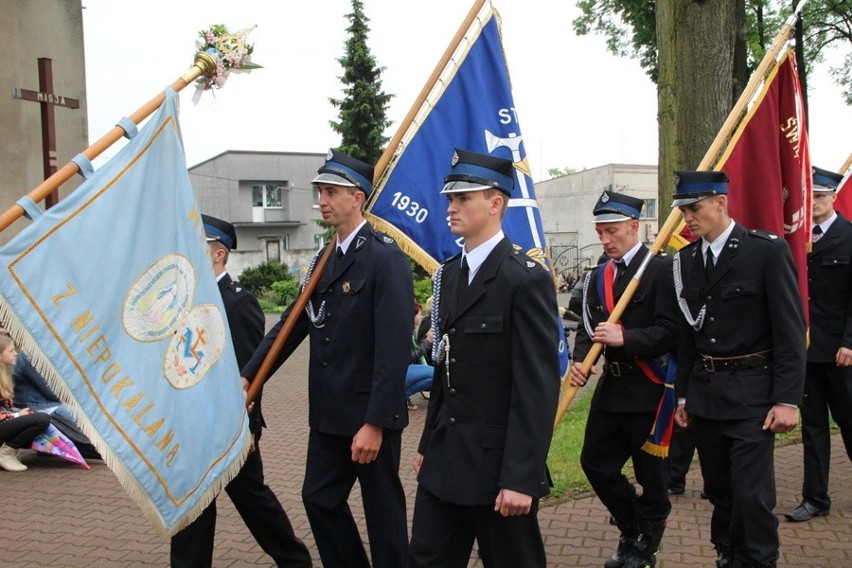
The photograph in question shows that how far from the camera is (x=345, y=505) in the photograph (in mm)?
4242

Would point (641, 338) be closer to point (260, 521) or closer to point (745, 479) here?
point (745, 479)

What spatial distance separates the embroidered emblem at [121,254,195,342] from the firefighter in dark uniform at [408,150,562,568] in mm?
1145

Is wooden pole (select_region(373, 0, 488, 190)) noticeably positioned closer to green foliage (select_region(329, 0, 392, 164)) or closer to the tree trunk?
the tree trunk

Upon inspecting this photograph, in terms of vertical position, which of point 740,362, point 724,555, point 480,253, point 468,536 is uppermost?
point 480,253

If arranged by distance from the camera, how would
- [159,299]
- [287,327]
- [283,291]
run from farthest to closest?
1. [283,291]
2. [287,327]
3. [159,299]

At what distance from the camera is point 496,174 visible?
3404 mm

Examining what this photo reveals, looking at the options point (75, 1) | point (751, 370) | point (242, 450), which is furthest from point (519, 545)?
point (75, 1)

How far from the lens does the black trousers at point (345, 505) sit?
13.5 ft

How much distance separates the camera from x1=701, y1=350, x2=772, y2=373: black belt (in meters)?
4.15

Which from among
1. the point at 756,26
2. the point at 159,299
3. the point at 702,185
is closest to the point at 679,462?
the point at 702,185

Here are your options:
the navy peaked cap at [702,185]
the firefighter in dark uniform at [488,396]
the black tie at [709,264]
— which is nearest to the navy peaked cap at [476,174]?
the firefighter in dark uniform at [488,396]

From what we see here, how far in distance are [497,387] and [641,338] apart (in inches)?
64.2

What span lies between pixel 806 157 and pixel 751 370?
204 centimetres

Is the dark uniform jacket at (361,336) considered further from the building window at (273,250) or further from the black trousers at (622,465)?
the building window at (273,250)
